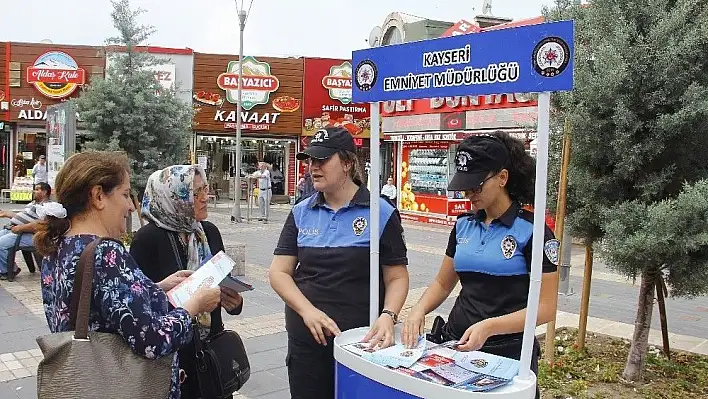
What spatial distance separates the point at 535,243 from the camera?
2.02m

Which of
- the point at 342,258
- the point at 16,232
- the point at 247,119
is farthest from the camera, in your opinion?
the point at 247,119

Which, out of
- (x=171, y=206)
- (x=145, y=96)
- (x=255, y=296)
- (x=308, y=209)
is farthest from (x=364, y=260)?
(x=145, y=96)

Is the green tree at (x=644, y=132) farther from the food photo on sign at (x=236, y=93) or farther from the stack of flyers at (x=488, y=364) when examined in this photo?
the food photo on sign at (x=236, y=93)

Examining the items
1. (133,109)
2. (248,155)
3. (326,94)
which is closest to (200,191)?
(133,109)

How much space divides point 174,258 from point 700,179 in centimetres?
350

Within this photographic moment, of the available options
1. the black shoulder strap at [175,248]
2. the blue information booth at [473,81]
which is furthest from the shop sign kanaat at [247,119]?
the blue information booth at [473,81]

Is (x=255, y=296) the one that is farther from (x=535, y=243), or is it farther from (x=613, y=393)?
(x=535, y=243)

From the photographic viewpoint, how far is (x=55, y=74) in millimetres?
21953

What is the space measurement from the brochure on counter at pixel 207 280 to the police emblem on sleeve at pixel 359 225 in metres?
0.54

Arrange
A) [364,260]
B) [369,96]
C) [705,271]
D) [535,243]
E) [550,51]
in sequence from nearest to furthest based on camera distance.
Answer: [550,51]
[535,243]
[369,96]
[364,260]
[705,271]

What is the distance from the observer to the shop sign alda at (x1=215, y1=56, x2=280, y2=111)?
76.7ft

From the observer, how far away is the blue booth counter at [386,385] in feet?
6.21

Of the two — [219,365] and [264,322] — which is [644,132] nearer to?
[219,365]

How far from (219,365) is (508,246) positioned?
132 centimetres
